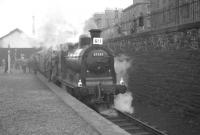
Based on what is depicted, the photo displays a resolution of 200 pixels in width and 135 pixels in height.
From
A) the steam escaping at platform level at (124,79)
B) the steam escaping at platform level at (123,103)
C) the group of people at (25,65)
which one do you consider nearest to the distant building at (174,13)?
the steam escaping at platform level at (124,79)

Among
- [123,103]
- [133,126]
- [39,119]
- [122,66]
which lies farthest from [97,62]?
[122,66]

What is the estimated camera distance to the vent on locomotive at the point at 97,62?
11383mm

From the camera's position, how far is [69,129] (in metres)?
7.06

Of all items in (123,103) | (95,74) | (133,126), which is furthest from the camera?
(123,103)

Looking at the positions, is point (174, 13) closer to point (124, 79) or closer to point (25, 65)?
point (124, 79)

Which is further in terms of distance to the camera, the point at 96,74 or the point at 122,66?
the point at 122,66

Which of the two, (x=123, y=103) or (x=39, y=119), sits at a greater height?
(x=39, y=119)

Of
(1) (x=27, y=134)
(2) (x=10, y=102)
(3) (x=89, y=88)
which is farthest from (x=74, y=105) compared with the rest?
(1) (x=27, y=134)

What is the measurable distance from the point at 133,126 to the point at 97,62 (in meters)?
3.07

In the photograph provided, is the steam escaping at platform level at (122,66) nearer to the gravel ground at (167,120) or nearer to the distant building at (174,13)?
the distant building at (174,13)

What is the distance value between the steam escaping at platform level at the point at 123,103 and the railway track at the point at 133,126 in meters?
1.63

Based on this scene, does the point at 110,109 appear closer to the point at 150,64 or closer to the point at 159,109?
the point at 159,109

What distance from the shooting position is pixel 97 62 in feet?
37.5

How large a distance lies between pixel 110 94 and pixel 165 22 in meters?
5.23
